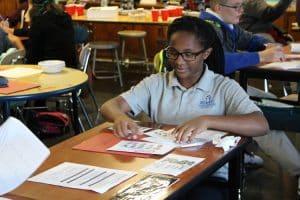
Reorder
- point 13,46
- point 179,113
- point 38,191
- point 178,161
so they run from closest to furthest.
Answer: point 38,191
point 178,161
point 179,113
point 13,46

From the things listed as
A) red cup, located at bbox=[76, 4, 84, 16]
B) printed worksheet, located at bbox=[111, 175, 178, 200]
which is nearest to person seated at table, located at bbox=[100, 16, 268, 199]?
printed worksheet, located at bbox=[111, 175, 178, 200]

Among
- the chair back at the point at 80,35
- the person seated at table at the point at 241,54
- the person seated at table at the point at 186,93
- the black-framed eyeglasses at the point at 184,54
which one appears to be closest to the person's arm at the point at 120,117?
the person seated at table at the point at 186,93

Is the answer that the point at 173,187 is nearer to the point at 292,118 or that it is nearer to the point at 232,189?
the point at 232,189

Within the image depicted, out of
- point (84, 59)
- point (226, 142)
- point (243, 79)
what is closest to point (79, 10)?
point (84, 59)

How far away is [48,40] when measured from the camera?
14.6 feet

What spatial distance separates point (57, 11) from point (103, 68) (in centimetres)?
316

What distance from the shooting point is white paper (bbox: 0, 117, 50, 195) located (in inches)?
52.6

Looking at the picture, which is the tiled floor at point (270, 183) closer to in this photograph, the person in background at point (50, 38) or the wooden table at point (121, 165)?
the wooden table at point (121, 165)

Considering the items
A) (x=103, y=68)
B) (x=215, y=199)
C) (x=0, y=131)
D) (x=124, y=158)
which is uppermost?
(x=0, y=131)

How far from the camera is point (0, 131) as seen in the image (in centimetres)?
139

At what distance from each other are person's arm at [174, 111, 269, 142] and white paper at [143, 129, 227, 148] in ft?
0.07

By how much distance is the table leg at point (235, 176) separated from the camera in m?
1.94

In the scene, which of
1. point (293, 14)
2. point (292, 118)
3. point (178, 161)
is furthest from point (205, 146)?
point (293, 14)

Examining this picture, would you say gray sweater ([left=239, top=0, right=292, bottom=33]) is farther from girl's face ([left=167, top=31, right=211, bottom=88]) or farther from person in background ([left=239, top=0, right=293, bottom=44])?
girl's face ([left=167, top=31, right=211, bottom=88])
